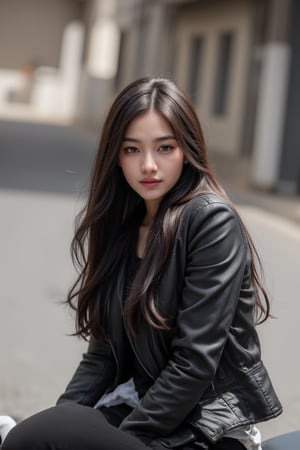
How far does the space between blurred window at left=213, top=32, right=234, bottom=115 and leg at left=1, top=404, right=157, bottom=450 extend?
1943 centimetres

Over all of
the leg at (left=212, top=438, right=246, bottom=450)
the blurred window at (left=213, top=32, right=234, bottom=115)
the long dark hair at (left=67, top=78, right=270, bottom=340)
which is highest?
the blurred window at (left=213, top=32, right=234, bottom=115)

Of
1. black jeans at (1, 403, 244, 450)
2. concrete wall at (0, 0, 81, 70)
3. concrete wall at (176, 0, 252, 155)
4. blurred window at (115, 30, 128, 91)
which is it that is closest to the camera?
black jeans at (1, 403, 244, 450)

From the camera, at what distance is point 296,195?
1491cm

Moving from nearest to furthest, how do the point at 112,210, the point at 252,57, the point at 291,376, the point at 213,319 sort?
the point at 213,319, the point at 112,210, the point at 291,376, the point at 252,57

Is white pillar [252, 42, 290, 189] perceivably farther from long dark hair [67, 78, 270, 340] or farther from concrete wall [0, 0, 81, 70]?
concrete wall [0, 0, 81, 70]

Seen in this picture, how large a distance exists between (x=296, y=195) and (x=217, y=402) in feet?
41.5

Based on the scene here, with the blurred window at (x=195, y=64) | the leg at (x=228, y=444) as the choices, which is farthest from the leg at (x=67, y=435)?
the blurred window at (x=195, y=64)

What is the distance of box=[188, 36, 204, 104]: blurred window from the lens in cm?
2322

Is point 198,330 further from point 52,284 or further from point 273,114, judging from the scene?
point 273,114

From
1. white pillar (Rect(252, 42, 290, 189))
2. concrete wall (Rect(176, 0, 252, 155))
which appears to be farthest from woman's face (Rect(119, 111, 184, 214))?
concrete wall (Rect(176, 0, 252, 155))

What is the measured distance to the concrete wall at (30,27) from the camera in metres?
42.1

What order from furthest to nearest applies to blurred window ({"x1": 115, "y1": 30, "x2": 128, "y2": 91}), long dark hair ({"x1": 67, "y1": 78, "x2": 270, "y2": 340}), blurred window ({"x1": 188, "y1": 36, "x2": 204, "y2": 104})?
blurred window ({"x1": 115, "y1": 30, "x2": 128, "y2": 91})
blurred window ({"x1": 188, "y1": 36, "x2": 204, "y2": 104})
long dark hair ({"x1": 67, "y1": 78, "x2": 270, "y2": 340})

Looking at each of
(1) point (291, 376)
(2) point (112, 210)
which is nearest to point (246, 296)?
(2) point (112, 210)

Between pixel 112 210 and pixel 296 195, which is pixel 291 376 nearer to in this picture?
pixel 112 210
